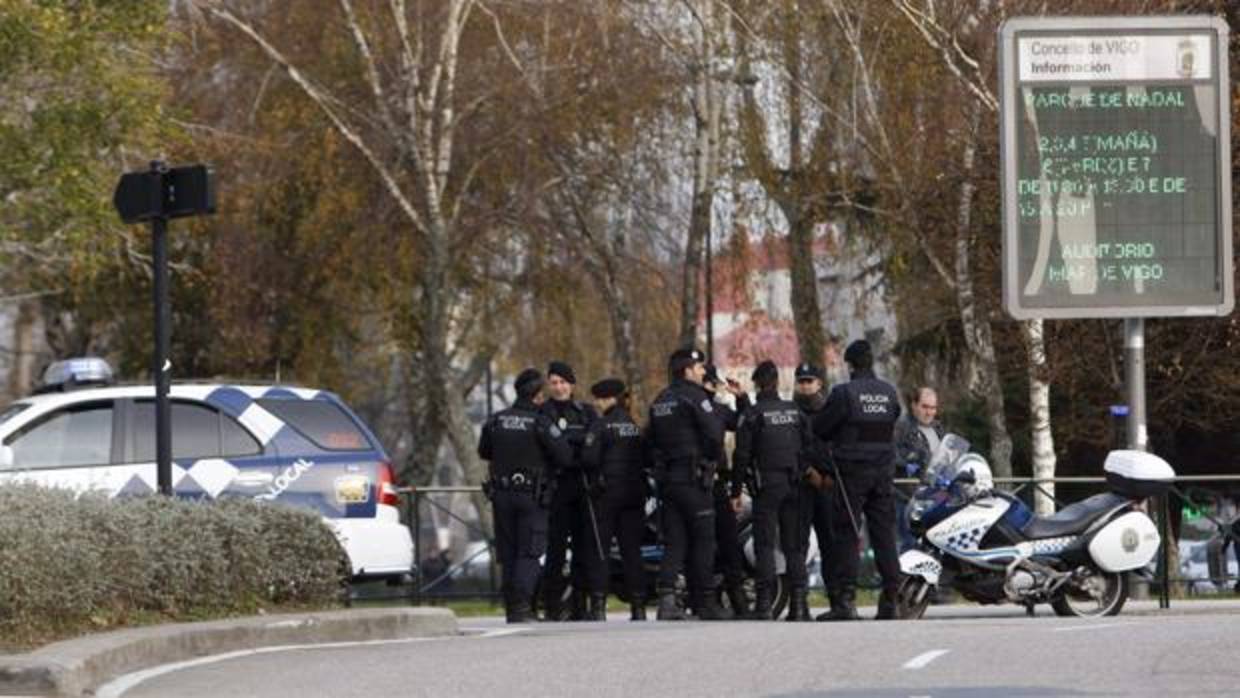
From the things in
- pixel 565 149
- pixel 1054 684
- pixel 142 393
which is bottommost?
pixel 1054 684

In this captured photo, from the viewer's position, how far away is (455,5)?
123ft

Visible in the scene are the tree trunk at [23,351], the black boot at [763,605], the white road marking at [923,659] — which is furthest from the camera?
the tree trunk at [23,351]

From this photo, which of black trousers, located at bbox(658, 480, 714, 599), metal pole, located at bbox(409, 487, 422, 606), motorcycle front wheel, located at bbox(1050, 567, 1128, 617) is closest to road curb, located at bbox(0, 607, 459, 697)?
black trousers, located at bbox(658, 480, 714, 599)

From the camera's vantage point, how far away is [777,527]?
19891 millimetres

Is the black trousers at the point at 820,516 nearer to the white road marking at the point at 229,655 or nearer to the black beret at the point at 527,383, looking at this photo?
the black beret at the point at 527,383

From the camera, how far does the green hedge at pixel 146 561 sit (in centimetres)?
1467

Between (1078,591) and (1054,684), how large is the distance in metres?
7.16

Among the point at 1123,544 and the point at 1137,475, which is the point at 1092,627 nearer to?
the point at 1123,544

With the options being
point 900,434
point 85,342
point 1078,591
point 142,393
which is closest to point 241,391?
point 142,393

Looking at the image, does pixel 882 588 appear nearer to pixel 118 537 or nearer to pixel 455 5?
pixel 118 537

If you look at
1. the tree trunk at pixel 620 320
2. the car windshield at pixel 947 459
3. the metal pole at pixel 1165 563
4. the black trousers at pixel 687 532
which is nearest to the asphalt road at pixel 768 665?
the black trousers at pixel 687 532

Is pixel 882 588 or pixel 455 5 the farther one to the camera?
pixel 455 5

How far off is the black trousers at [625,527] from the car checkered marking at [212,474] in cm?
276

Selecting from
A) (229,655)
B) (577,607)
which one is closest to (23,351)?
(577,607)
